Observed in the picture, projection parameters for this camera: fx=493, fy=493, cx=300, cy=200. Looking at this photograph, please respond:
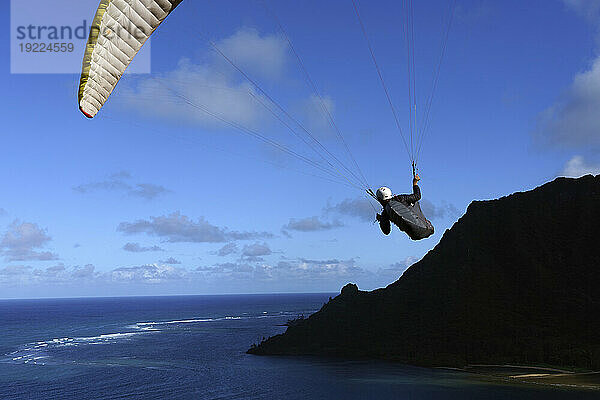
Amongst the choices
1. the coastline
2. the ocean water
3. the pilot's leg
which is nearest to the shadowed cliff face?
the coastline

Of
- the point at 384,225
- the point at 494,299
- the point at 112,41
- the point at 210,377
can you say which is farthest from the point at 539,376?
the point at 112,41

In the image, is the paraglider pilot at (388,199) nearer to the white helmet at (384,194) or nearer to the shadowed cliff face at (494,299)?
the white helmet at (384,194)

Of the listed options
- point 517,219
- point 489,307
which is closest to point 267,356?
point 489,307

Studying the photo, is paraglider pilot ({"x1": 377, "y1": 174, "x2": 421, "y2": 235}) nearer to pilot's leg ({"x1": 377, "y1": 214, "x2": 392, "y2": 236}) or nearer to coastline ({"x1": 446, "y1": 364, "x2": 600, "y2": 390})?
pilot's leg ({"x1": 377, "y1": 214, "x2": 392, "y2": 236})

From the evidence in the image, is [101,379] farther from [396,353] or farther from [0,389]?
[396,353]

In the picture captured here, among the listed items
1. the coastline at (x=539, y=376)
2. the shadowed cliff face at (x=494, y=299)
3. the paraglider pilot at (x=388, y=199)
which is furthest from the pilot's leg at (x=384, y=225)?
the shadowed cliff face at (x=494, y=299)

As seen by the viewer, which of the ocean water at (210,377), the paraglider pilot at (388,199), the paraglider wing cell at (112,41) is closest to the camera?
the paraglider wing cell at (112,41)
